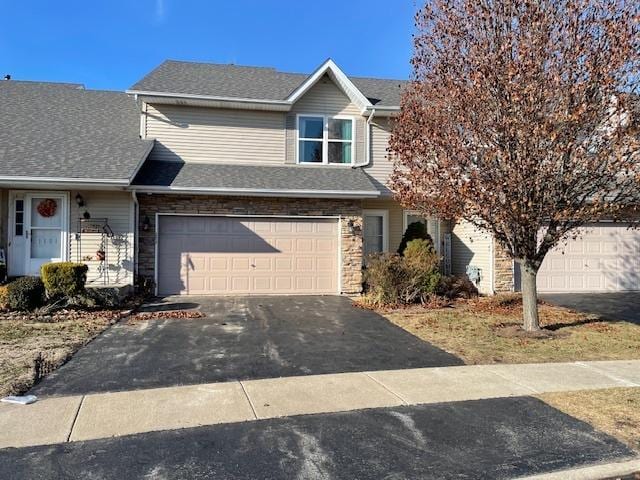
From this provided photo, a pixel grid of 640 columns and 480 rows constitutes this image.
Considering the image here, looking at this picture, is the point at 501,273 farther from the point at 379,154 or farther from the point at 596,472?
the point at 596,472

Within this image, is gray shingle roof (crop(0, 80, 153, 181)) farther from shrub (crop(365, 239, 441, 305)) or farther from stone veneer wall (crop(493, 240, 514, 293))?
stone veneer wall (crop(493, 240, 514, 293))

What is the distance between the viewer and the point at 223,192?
13.5 metres

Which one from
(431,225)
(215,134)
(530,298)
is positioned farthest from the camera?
(431,225)

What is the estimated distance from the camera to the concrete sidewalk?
467 centimetres

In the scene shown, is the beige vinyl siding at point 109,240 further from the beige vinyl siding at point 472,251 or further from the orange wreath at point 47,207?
the beige vinyl siding at point 472,251

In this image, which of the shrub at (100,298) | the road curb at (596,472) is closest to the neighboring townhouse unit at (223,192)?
the shrub at (100,298)

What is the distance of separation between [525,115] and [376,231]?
8.81m

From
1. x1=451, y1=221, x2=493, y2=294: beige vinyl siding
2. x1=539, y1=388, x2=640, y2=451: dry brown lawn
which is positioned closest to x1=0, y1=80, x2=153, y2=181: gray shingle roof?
x1=451, y1=221, x2=493, y2=294: beige vinyl siding

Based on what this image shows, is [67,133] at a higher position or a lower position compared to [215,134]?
lower

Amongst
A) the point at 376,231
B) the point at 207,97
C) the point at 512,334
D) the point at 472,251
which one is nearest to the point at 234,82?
the point at 207,97

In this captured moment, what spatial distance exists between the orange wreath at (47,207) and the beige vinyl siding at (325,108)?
21.9ft

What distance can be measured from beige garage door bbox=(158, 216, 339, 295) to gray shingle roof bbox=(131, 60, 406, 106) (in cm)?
398

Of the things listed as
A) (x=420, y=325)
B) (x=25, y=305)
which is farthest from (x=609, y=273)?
(x=25, y=305)

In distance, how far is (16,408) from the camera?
16.8ft
